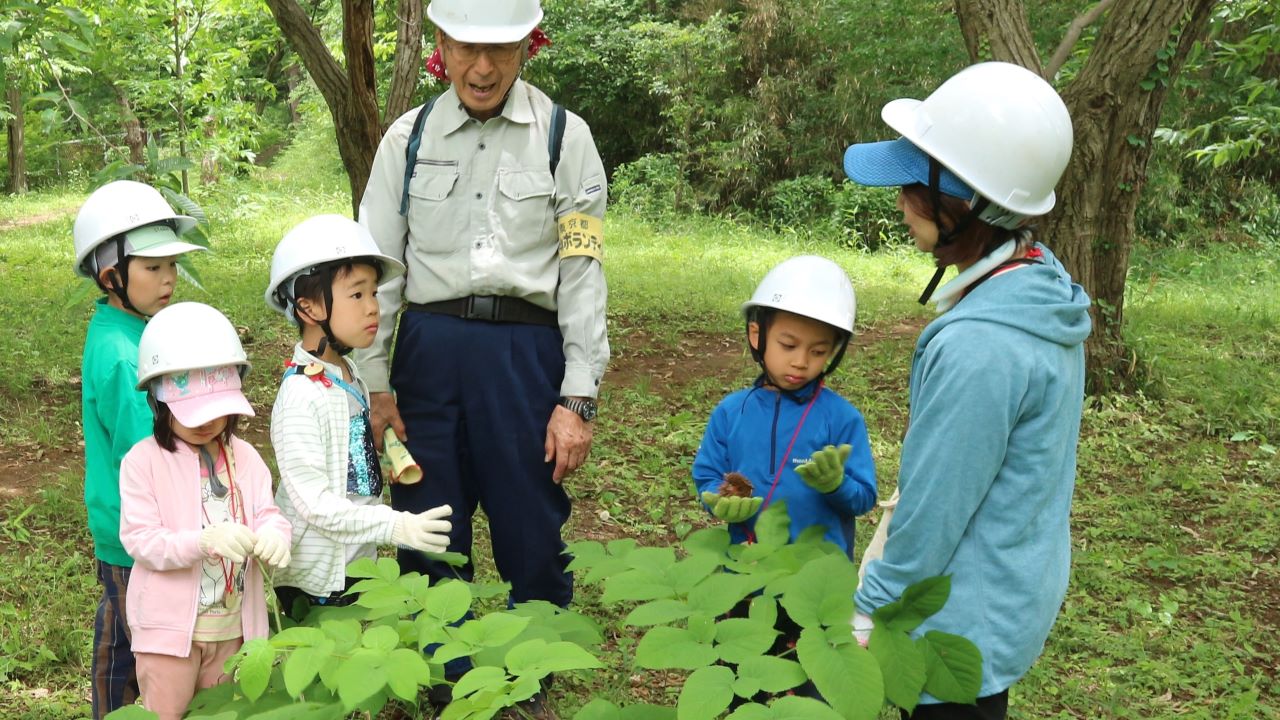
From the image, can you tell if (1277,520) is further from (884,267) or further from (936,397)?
(884,267)

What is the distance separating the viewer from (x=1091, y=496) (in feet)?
17.8

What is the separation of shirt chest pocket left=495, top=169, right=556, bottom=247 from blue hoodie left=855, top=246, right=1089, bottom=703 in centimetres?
140

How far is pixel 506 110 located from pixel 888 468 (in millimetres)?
3364

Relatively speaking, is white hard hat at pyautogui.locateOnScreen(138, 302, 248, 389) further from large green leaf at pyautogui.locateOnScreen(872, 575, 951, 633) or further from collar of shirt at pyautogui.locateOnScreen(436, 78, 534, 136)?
large green leaf at pyautogui.locateOnScreen(872, 575, 951, 633)

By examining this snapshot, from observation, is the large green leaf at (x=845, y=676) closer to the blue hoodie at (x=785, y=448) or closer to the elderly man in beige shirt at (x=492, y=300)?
the blue hoodie at (x=785, y=448)

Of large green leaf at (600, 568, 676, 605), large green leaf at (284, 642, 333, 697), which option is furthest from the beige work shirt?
large green leaf at (284, 642, 333, 697)

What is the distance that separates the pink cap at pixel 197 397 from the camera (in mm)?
2324

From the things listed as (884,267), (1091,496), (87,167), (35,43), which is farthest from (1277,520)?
(87,167)

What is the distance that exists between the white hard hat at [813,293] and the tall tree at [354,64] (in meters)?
3.03

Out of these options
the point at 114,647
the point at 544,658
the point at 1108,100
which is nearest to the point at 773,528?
the point at 544,658

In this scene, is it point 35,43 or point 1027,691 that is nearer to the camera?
point 1027,691

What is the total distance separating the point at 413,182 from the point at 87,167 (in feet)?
78.0

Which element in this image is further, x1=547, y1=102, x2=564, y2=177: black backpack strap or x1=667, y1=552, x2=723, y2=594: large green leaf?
x1=547, y1=102, x2=564, y2=177: black backpack strap

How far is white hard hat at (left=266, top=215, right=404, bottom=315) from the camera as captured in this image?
2516 millimetres
